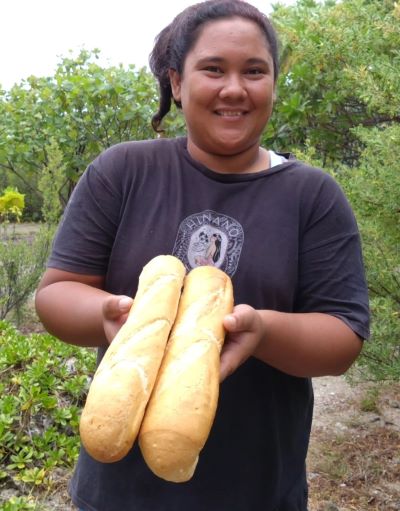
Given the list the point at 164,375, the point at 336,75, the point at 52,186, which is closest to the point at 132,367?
the point at 164,375

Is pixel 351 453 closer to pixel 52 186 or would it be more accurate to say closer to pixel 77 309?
pixel 77 309

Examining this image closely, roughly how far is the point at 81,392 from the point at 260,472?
2147 mm

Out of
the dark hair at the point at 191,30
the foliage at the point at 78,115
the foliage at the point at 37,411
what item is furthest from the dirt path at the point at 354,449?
the foliage at the point at 78,115

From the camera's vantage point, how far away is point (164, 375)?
1.34 metres

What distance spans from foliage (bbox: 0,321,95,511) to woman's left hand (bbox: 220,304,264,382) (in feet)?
5.96

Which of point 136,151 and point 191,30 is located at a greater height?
point 191,30

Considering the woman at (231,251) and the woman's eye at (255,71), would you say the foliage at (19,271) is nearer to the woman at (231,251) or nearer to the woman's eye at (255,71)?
the woman at (231,251)

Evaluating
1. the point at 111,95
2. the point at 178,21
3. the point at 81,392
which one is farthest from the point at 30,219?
the point at 178,21

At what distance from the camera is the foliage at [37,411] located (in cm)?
312

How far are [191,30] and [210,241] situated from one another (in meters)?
0.56

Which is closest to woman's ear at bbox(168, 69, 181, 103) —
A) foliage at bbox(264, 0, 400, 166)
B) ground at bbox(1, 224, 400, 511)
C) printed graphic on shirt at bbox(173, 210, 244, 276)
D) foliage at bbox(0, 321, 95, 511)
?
printed graphic on shirt at bbox(173, 210, 244, 276)

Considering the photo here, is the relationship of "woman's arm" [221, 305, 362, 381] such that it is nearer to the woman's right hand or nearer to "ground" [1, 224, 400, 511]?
the woman's right hand

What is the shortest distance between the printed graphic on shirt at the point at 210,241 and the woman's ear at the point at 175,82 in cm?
39

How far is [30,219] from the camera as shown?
1384cm
